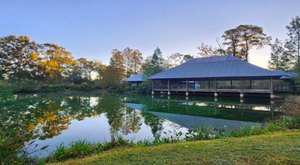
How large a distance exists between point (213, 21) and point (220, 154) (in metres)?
18.7

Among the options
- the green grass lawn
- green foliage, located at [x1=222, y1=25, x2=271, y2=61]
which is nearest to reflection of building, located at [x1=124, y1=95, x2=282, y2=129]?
the green grass lawn

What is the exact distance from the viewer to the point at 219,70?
24.7m

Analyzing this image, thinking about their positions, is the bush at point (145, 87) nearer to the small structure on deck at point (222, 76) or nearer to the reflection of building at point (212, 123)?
the small structure on deck at point (222, 76)

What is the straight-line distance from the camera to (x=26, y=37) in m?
35.4

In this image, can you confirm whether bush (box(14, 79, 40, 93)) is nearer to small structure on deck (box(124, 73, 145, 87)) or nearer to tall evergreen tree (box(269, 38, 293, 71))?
A: small structure on deck (box(124, 73, 145, 87))

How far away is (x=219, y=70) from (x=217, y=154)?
22566mm

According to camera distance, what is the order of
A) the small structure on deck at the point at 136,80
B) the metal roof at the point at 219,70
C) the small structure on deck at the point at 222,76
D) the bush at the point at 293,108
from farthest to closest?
the small structure on deck at the point at 136,80
the metal roof at the point at 219,70
the small structure on deck at the point at 222,76
the bush at the point at 293,108

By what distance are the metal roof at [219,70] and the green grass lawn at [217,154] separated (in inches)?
737

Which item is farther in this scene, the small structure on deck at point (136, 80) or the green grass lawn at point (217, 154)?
the small structure on deck at point (136, 80)

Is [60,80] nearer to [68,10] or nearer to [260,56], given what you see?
[68,10]

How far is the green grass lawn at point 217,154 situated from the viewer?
123 inches

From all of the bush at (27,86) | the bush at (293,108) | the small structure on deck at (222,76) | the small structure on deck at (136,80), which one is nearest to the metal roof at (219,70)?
the small structure on deck at (222,76)

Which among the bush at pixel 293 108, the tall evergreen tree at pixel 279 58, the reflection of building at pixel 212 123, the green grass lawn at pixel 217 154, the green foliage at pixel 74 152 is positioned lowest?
the reflection of building at pixel 212 123

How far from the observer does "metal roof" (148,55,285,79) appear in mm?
21266
